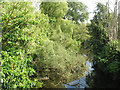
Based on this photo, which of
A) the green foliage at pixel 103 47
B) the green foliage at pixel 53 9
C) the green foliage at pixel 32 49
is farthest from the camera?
the green foliage at pixel 53 9

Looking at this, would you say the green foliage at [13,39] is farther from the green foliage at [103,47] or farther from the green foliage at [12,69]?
the green foliage at [103,47]

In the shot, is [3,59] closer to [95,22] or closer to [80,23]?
[95,22]

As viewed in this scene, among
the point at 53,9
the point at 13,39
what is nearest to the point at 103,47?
the point at 13,39

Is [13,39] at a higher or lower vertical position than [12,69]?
higher

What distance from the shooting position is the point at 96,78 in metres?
4.21

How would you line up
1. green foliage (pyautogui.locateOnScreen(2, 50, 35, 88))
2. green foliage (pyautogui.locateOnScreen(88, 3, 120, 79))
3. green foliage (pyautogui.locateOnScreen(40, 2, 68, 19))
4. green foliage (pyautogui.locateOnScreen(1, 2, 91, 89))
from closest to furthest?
green foliage (pyautogui.locateOnScreen(2, 50, 35, 88)) < green foliage (pyautogui.locateOnScreen(1, 2, 91, 89)) < green foliage (pyautogui.locateOnScreen(88, 3, 120, 79)) < green foliage (pyautogui.locateOnScreen(40, 2, 68, 19))

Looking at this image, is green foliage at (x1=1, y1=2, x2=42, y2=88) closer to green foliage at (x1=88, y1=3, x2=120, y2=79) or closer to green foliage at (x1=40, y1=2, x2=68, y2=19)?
green foliage at (x1=88, y1=3, x2=120, y2=79)

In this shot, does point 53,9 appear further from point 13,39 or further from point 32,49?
point 13,39

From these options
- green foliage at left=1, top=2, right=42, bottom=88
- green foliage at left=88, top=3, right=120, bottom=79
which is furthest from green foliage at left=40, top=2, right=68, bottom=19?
green foliage at left=1, top=2, right=42, bottom=88

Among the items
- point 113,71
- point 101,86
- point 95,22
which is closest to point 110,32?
point 95,22

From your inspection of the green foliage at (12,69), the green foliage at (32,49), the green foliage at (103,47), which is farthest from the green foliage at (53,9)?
the green foliage at (12,69)

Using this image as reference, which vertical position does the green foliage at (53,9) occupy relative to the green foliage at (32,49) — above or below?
above

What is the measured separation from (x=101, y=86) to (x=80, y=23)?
24.5ft

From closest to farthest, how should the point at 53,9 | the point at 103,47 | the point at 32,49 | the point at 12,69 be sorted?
the point at 12,69 → the point at 32,49 → the point at 103,47 → the point at 53,9
